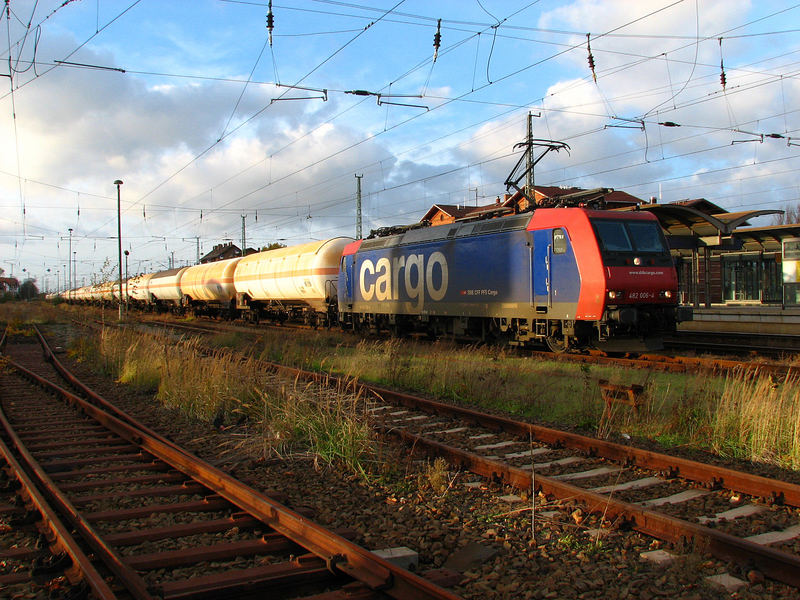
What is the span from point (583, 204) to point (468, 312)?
152 inches

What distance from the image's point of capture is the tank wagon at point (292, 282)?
23.9m

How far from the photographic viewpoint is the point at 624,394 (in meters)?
7.99

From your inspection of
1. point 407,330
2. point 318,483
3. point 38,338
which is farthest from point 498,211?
point 38,338

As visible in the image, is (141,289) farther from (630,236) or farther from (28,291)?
(28,291)

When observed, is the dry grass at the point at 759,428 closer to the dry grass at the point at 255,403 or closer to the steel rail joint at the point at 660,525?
the steel rail joint at the point at 660,525

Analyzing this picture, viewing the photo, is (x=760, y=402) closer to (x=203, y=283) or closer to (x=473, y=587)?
(x=473, y=587)

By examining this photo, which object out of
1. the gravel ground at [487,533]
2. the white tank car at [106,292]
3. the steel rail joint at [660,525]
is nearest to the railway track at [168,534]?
the gravel ground at [487,533]

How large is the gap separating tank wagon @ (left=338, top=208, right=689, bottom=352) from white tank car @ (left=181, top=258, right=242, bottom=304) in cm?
1736

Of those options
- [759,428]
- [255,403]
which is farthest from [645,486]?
[255,403]

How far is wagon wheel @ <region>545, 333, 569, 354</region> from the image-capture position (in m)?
14.0

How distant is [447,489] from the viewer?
564 cm

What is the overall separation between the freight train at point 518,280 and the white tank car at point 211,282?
34.2ft

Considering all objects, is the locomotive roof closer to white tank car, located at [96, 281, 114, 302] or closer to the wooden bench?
the wooden bench

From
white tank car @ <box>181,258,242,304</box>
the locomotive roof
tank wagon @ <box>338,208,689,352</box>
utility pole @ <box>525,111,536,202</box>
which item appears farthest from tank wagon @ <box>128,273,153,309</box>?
tank wagon @ <box>338,208,689,352</box>
